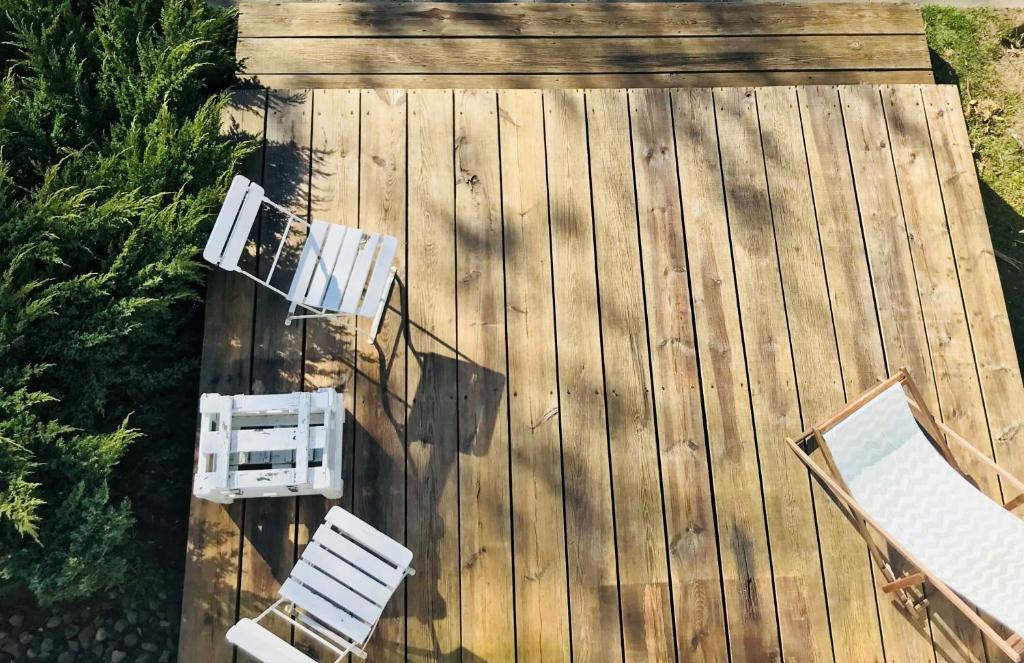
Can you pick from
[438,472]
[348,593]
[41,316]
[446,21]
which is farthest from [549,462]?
[446,21]

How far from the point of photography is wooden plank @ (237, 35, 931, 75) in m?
3.69

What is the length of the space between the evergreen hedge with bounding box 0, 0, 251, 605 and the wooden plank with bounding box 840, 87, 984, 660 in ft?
9.58

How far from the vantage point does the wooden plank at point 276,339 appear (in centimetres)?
287

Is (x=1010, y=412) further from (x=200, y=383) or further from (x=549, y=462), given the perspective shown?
(x=200, y=383)

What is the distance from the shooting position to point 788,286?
3.37 m

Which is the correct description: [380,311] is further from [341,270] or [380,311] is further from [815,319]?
[815,319]

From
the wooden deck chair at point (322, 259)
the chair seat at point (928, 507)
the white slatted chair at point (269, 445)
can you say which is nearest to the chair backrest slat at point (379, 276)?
the wooden deck chair at point (322, 259)

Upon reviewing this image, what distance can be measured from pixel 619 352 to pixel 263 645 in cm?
180

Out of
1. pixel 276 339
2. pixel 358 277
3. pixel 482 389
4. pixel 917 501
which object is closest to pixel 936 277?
pixel 917 501

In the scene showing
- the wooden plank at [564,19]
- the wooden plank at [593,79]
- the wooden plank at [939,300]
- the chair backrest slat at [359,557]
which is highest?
the wooden plank at [564,19]

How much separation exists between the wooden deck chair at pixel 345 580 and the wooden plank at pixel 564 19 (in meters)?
2.47

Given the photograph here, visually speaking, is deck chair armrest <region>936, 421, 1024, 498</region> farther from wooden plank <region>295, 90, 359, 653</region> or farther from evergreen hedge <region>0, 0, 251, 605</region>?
evergreen hedge <region>0, 0, 251, 605</region>

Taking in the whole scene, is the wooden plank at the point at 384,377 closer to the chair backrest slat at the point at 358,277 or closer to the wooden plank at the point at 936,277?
the chair backrest slat at the point at 358,277

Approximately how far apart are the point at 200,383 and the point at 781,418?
97.8 inches
